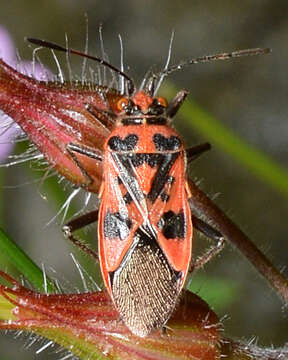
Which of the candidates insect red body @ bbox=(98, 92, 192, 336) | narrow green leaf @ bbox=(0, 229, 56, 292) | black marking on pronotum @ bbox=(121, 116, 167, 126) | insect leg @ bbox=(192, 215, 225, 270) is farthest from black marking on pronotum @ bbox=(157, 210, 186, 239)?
narrow green leaf @ bbox=(0, 229, 56, 292)

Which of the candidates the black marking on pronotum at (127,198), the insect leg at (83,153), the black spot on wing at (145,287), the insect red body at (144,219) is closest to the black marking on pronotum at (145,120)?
the insect red body at (144,219)

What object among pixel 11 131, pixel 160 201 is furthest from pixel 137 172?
pixel 11 131

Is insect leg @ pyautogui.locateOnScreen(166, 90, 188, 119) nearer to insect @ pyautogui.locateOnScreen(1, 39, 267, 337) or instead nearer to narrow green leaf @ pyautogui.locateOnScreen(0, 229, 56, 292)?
insect @ pyautogui.locateOnScreen(1, 39, 267, 337)

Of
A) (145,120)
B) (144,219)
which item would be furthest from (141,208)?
(145,120)

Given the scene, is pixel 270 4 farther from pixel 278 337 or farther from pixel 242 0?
pixel 278 337

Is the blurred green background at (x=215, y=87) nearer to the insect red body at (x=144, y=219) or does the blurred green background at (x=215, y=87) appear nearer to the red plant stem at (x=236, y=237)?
the red plant stem at (x=236, y=237)

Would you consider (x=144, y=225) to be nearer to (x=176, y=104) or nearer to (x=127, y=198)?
(x=127, y=198)
